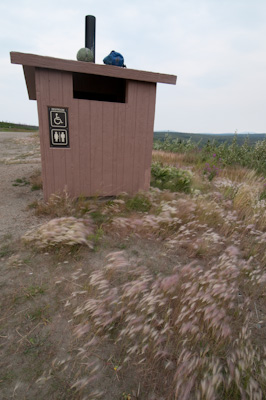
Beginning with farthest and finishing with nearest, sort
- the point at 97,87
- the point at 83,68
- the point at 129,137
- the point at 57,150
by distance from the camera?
the point at 97,87
the point at 129,137
the point at 57,150
the point at 83,68

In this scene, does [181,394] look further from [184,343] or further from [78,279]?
[78,279]

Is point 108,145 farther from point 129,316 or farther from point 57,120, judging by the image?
point 129,316

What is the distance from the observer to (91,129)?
4.27 metres

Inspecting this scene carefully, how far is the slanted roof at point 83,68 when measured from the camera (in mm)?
3449

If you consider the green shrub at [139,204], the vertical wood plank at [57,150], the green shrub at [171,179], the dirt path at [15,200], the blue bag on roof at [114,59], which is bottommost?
the dirt path at [15,200]

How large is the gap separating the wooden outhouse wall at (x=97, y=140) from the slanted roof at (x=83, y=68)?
14 cm

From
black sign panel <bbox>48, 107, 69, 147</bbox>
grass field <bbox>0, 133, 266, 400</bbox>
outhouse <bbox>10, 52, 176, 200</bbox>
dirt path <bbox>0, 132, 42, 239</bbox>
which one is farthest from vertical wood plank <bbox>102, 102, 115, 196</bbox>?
dirt path <bbox>0, 132, 42, 239</bbox>

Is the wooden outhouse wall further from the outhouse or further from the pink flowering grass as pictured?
the pink flowering grass

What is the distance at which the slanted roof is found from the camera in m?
3.45

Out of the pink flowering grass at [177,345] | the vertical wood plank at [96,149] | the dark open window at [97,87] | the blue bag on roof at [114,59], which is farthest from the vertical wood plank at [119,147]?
the pink flowering grass at [177,345]

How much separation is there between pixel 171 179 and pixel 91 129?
103 inches

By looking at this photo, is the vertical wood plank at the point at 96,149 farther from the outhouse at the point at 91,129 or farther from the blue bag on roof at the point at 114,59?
the blue bag on roof at the point at 114,59

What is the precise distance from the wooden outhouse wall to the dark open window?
1154mm

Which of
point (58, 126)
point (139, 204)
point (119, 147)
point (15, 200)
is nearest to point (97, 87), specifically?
point (119, 147)
